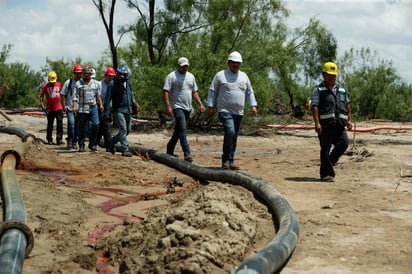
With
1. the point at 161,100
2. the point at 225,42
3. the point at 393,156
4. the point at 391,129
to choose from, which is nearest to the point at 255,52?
the point at 225,42

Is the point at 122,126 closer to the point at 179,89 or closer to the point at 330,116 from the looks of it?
the point at 179,89

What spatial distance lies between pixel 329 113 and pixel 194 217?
4.22 meters

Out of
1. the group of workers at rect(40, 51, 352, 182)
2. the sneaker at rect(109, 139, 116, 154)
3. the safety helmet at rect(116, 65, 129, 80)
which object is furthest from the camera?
the sneaker at rect(109, 139, 116, 154)

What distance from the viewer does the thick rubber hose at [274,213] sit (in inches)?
172

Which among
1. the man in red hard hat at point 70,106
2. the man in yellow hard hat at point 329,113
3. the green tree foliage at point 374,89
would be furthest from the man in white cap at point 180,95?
the green tree foliage at point 374,89

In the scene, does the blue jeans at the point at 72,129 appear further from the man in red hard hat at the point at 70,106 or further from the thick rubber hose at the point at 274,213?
the thick rubber hose at the point at 274,213

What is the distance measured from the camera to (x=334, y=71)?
29.4 feet

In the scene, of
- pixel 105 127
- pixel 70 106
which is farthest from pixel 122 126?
pixel 70 106

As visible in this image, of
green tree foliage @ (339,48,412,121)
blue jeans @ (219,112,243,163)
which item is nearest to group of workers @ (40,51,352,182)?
blue jeans @ (219,112,243,163)

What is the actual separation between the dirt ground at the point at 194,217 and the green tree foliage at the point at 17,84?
1038 inches

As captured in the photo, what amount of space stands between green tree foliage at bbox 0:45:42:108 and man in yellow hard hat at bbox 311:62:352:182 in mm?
29572

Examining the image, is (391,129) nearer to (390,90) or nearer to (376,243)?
(390,90)

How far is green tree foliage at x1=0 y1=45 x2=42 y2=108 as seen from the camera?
1425 inches

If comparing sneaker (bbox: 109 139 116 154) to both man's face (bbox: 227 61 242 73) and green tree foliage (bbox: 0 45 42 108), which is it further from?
green tree foliage (bbox: 0 45 42 108)
